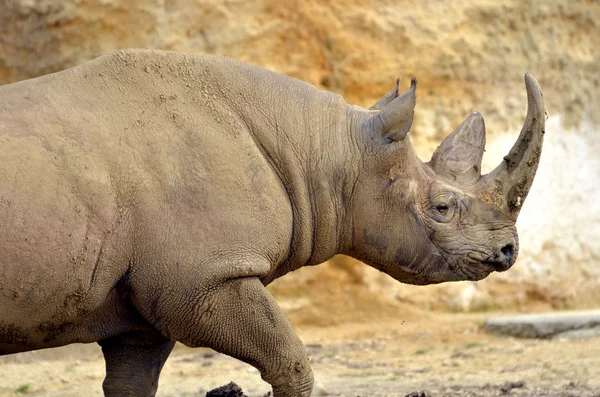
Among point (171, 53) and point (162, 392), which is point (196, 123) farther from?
point (162, 392)

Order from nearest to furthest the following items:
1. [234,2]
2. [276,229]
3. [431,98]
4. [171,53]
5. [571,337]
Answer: [276,229]
[171,53]
[571,337]
[234,2]
[431,98]

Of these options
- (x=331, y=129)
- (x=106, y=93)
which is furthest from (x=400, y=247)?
(x=106, y=93)

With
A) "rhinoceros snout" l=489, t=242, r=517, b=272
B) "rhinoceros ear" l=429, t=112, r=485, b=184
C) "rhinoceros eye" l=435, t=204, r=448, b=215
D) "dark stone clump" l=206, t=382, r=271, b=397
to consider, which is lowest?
"dark stone clump" l=206, t=382, r=271, b=397

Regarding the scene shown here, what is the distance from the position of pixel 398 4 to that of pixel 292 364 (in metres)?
6.79

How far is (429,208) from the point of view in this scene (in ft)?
19.2

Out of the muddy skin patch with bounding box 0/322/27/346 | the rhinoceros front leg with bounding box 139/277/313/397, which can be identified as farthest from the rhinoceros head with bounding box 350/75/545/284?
the muddy skin patch with bounding box 0/322/27/346

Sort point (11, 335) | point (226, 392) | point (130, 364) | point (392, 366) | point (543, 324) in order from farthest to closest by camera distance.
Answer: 1. point (543, 324)
2. point (392, 366)
3. point (226, 392)
4. point (130, 364)
5. point (11, 335)

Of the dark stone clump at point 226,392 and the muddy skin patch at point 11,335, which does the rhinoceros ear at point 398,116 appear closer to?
the dark stone clump at point 226,392

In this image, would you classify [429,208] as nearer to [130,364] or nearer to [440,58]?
[130,364]

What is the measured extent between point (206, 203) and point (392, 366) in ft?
14.4

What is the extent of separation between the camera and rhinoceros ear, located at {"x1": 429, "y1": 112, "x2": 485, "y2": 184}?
605 cm

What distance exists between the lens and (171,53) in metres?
5.70

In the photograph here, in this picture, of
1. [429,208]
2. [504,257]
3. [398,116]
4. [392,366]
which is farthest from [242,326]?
[392,366]

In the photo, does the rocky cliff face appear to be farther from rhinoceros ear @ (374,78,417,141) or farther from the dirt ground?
rhinoceros ear @ (374,78,417,141)
